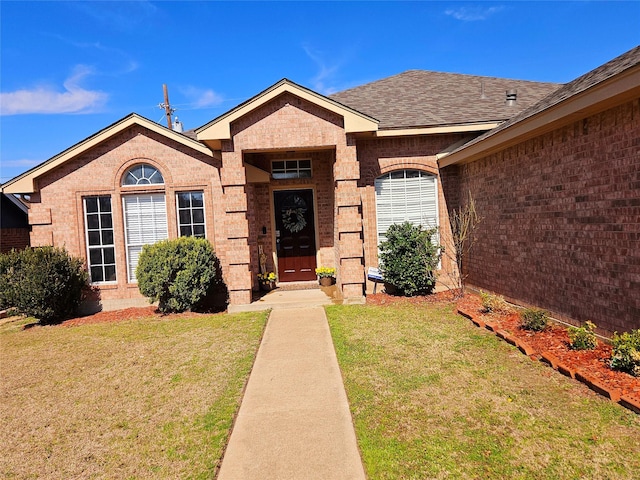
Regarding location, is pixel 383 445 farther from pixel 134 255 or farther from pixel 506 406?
pixel 134 255

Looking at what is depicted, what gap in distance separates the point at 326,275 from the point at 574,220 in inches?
246

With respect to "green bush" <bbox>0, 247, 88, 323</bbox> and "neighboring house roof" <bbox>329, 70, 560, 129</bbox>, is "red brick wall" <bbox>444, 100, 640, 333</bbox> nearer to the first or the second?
"neighboring house roof" <bbox>329, 70, 560, 129</bbox>

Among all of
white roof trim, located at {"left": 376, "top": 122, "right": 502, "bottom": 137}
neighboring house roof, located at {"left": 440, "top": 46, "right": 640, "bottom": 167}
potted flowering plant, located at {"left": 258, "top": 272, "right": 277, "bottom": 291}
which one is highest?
white roof trim, located at {"left": 376, "top": 122, "right": 502, "bottom": 137}

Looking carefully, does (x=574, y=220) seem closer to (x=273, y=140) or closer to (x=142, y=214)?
(x=273, y=140)

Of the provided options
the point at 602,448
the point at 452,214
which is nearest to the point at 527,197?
the point at 452,214

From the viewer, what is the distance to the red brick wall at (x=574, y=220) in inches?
214

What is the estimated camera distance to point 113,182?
34.9 ft

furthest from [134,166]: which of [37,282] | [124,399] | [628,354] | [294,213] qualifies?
[628,354]

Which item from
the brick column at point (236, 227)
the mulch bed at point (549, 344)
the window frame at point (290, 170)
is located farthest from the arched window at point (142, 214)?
the window frame at point (290, 170)

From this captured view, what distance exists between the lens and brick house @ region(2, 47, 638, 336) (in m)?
9.70

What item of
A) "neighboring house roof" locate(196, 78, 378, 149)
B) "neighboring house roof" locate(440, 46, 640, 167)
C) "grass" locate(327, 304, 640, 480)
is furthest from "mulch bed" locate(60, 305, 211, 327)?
"neighboring house roof" locate(440, 46, 640, 167)

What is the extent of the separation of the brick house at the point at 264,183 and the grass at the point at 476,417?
4.04 metres

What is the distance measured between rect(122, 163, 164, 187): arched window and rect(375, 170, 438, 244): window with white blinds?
18.7 ft

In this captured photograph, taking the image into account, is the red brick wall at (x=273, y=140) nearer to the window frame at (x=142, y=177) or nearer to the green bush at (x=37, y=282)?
the window frame at (x=142, y=177)
